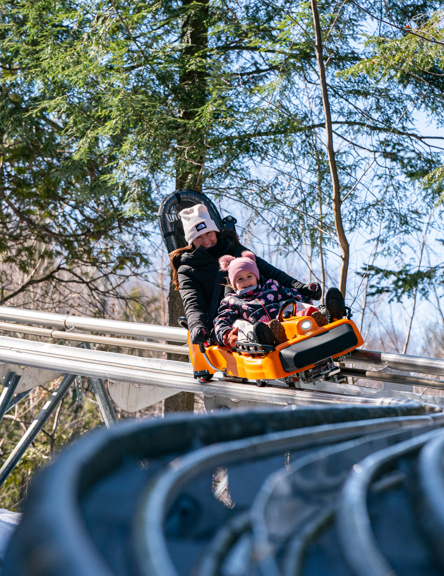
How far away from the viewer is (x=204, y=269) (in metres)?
4.43

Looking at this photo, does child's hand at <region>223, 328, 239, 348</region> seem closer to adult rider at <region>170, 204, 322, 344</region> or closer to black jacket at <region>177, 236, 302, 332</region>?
adult rider at <region>170, 204, 322, 344</region>

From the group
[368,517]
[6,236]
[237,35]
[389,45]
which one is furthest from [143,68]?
[368,517]

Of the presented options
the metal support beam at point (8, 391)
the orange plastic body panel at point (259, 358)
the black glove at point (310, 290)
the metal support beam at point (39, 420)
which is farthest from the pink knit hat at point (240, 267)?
the metal support beam at point (8, 391)

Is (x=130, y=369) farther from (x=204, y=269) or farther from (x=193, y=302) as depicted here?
(x=204, y=269)

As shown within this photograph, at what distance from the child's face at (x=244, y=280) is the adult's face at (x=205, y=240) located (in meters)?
0.62

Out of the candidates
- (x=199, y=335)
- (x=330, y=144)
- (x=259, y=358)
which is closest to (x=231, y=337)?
(x=199, y=335)

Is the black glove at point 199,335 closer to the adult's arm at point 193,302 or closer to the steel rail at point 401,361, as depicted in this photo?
the adult's arm at point 193,302

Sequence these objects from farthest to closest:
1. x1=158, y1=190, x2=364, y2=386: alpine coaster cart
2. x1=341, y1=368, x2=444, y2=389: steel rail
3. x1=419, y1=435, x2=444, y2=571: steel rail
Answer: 1. x1=158, y1=190, x2=364, y2=386: alpine coaster cart
2. x1=341, y1=368, x2=444, y2=389: steel rail
3. x1=419, y1=435, x2=444, y2=571: steel rail

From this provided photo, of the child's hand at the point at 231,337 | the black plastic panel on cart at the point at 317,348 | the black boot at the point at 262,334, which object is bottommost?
the black plastic panel on cart at the point at 317,348

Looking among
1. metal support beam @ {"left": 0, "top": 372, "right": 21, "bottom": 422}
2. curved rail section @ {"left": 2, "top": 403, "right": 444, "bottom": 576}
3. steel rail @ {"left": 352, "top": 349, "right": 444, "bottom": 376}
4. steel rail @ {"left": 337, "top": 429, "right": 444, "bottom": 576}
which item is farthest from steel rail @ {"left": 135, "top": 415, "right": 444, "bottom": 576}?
metal support beam @ {"left": 0, "top": 372, "right": 21, "bottom": 422}

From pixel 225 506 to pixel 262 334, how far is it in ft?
8.66

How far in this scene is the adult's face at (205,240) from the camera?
4613 mm

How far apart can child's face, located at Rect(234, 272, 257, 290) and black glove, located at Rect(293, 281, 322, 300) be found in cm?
34

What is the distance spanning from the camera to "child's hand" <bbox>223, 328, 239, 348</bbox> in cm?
366
